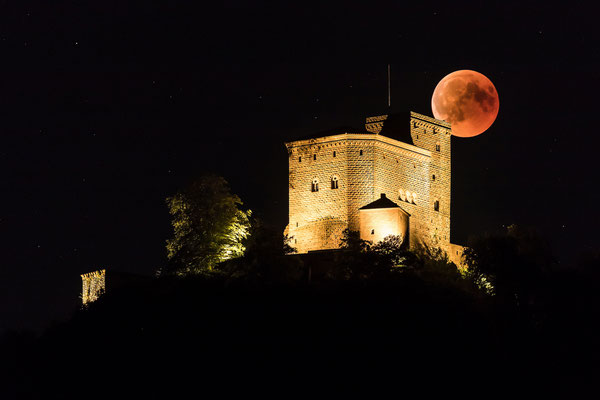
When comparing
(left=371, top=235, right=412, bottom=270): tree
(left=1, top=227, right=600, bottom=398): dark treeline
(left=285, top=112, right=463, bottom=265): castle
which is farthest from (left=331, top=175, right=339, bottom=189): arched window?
(left=371, top=235, right=412, bottom=270): tree

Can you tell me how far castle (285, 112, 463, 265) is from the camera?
89750 mm

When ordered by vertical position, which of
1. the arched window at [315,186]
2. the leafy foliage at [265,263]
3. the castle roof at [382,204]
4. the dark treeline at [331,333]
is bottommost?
the dark treeline at [331,333]

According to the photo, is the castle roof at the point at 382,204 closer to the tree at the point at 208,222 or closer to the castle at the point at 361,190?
the castle at the point at 361,190

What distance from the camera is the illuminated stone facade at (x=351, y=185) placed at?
9044 cm

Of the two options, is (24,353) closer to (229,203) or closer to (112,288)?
(112,288)

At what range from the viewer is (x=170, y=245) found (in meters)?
90.2

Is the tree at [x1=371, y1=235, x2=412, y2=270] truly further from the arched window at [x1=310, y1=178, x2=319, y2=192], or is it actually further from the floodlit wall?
the arched window at [x1=310, y1=178, x2=319, y2=192]

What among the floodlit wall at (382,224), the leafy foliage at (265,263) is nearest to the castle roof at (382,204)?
the floodlit wall at (382,224)

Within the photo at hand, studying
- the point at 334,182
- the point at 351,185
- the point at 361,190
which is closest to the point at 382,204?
the point at 361,190

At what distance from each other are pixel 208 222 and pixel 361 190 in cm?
799

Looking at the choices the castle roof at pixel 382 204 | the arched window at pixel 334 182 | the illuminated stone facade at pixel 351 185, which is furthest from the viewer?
the arched window at pixel 334 182

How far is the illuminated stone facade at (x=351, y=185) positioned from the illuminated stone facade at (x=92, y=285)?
403 inches

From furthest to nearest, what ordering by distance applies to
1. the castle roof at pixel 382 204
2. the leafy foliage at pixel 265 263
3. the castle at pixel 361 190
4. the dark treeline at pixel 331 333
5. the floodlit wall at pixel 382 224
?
the castle at pixel 361 190 < the castle roof at pixel 382 204 < the floodlit wall at pixel 382 224 < the leafy foliage at pixel 265 263 < the dark treeline at pixel 331 333

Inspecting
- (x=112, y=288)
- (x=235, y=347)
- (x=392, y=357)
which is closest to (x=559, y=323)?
(x=392, y=357)
